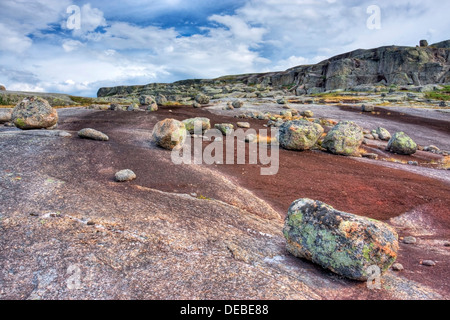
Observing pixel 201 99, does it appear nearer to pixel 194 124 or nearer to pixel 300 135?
pixel 194 124

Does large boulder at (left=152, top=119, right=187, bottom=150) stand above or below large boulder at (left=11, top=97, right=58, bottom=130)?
below

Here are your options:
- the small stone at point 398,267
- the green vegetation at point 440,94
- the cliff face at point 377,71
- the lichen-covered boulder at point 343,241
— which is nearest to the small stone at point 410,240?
the small stone at point 398,267

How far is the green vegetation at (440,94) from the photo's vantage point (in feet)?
244

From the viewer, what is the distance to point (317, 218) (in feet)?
26.9

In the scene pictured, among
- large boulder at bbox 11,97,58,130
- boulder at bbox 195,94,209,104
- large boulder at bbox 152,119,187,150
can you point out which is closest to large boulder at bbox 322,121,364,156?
large boulder at bbox 152,119,187,150

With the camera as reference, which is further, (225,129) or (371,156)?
(225,129)

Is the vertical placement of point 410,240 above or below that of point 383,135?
below

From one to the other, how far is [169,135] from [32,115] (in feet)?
36.8

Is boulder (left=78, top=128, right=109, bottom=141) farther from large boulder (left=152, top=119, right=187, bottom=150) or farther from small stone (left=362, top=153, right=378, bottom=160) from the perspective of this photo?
small stone (left=362, top=153, right=378, bottom=160)

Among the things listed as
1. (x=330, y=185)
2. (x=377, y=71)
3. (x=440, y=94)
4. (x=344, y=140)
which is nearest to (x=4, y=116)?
(x=330, y=185)

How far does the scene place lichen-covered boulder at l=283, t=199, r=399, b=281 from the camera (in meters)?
7.30

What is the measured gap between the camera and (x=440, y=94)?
260ft

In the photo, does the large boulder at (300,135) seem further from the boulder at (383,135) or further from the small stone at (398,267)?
the small stone at (398,267)

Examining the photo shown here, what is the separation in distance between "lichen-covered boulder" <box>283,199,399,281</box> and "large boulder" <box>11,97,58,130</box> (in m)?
22.6
